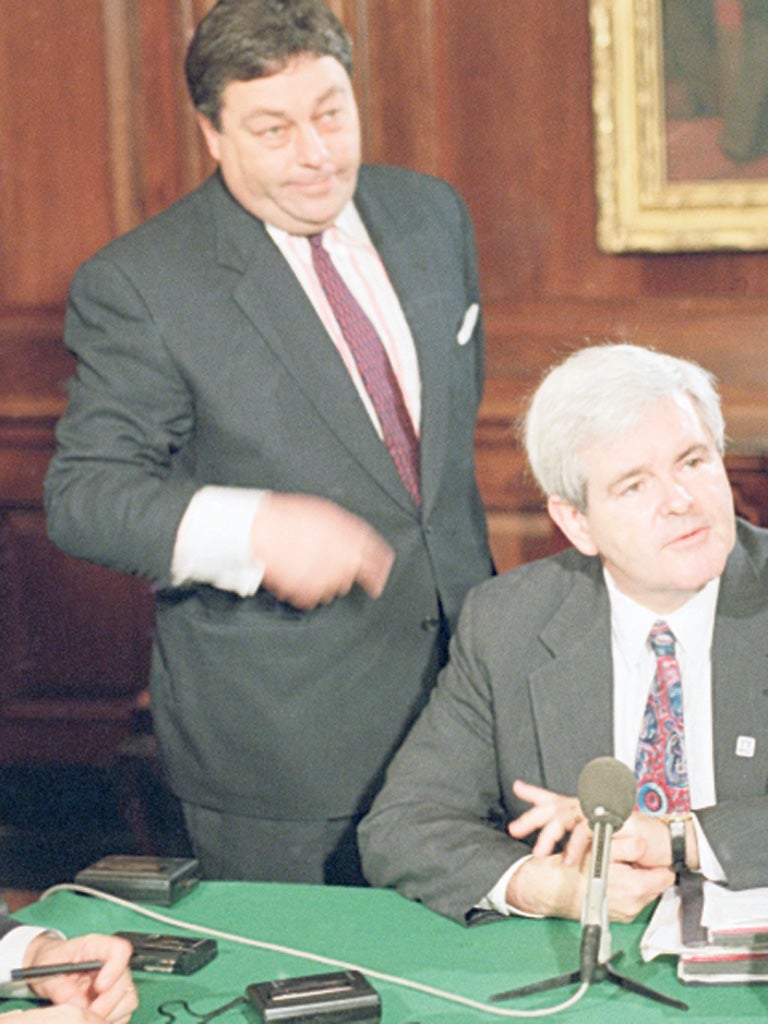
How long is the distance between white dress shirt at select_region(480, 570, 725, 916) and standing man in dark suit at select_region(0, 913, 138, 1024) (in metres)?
0.84

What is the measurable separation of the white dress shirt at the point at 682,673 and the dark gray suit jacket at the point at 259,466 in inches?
19.5

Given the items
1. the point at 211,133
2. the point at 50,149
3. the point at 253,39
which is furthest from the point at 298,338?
the point at 50,149

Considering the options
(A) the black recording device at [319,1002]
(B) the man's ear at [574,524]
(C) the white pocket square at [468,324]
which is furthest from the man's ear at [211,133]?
(A) the black recording device at [319,1002]

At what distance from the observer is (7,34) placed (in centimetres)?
455

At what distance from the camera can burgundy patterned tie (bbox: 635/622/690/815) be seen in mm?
2350

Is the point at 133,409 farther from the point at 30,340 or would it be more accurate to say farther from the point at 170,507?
the point at 30,340

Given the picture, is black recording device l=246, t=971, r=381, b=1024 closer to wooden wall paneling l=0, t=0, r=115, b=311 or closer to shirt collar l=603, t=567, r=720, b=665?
shirt collar l=603, t=567, r=720, b=665

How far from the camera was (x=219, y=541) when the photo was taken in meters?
2.54

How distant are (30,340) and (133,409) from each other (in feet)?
6.73

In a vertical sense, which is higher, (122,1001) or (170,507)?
(170,507)

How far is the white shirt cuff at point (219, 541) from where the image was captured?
8.23 ft

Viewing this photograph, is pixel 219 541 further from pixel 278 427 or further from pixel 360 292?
pixel 360 292

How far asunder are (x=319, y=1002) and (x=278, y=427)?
120 centimetres

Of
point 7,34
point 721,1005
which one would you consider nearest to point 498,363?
point 7,34
